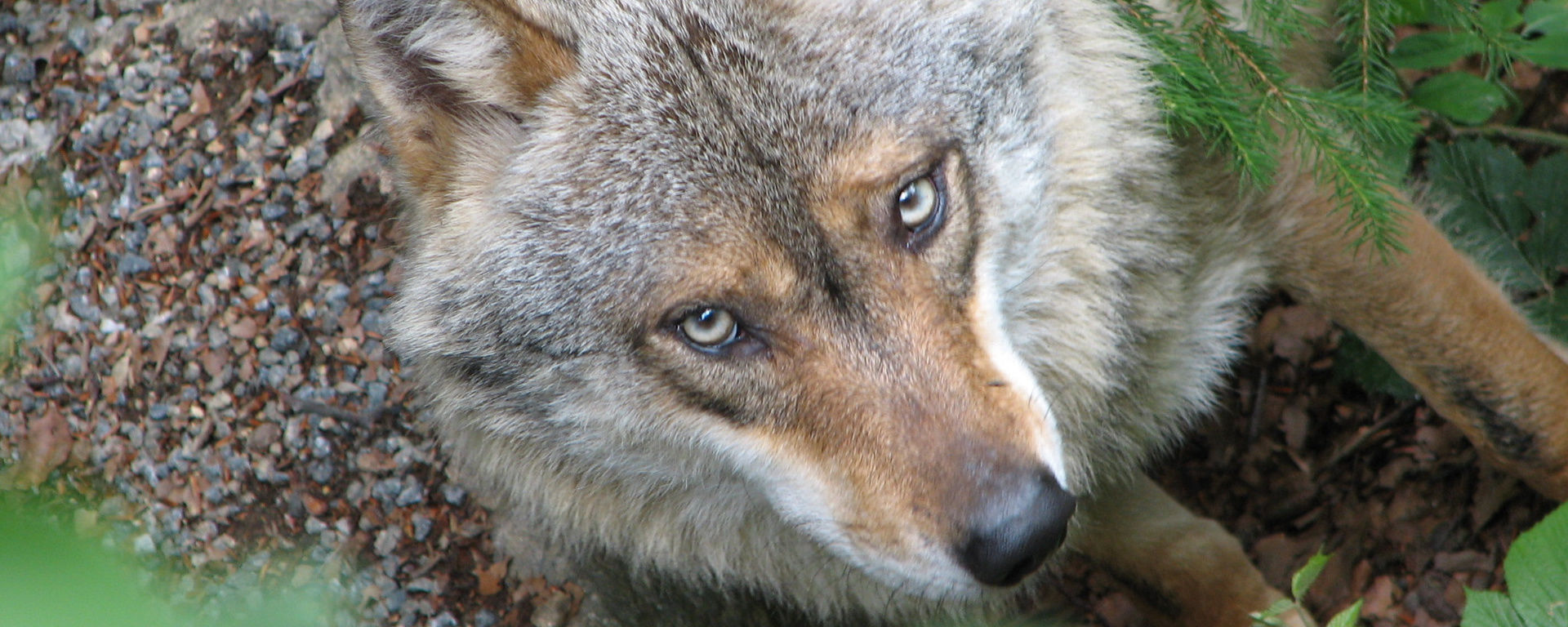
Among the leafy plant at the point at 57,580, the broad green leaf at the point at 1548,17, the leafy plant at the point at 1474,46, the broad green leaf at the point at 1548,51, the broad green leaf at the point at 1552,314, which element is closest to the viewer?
the leafy plant at the point at 57,580

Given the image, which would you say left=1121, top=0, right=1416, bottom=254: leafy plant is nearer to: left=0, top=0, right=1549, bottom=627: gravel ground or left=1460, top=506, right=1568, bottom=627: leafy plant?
left=1460, top=506, right=1568, bottom=627: leafy plant

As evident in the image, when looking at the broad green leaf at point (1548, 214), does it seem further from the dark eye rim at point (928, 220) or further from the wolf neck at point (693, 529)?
the dark eye rim at point (928, 220)

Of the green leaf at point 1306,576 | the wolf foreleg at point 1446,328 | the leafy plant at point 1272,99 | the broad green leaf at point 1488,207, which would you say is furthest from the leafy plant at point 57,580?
the broad green leaf at point 1488,207

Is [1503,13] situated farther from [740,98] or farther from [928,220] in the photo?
[740,98]

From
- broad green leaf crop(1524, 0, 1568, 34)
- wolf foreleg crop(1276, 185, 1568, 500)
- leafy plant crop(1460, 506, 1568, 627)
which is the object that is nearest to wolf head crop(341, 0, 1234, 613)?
wolf foreleg crop(1276, 185, 1568, 500)

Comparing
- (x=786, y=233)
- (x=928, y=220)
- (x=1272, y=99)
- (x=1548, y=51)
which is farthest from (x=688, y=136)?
(x=1548, y=51)

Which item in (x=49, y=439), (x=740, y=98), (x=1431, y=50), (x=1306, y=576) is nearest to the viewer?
(x=1306, y=576)

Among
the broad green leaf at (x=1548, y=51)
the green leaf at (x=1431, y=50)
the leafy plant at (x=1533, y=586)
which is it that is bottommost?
the leafy plant at (x=1533, y=586)
